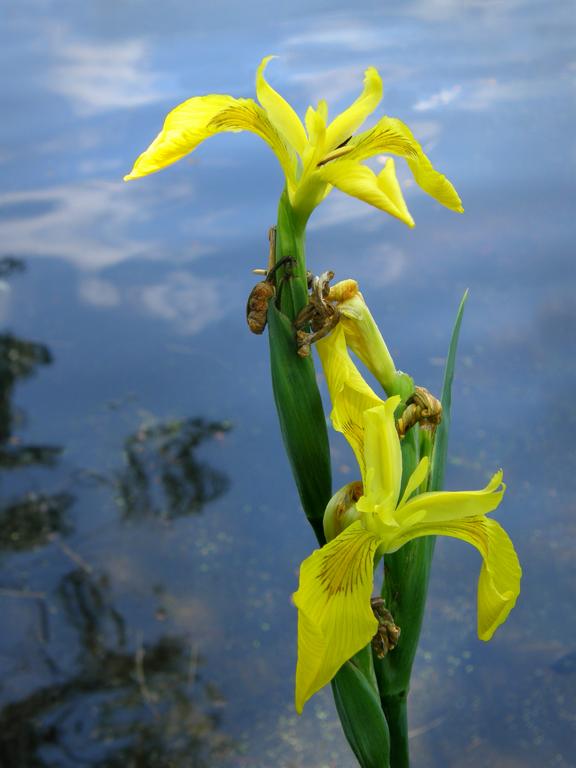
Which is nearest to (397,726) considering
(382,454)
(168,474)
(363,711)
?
(363,711)

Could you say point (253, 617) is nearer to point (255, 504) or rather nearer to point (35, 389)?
point (255, 504)

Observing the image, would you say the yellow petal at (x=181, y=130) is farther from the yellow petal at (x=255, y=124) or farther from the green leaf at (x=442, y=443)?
the green leaf at (x=442, y=443)

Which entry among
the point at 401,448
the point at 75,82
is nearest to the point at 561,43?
the point at 75,82

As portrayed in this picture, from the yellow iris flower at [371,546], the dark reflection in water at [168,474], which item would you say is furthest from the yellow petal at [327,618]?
the dark reflection in water at [168,474]

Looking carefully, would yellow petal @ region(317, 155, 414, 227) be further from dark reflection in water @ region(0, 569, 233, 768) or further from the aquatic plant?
dark reflection in water @ region(0, 569, 233, 768)

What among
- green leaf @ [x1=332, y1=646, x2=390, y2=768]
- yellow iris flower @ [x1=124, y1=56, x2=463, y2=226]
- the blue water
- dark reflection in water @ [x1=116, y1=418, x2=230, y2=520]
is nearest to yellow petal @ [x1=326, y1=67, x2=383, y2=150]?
yellow iris flower @ [x1=124, y1=56, x2=463, y2=226]

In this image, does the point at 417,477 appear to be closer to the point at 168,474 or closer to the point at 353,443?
the point at 353,443
